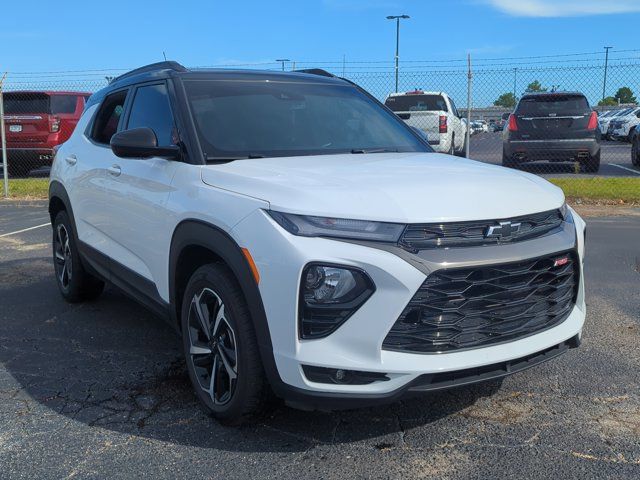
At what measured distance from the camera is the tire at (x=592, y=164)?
1422 cm

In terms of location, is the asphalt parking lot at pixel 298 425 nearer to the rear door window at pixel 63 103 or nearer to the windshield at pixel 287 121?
the windshield at pixel 287 121

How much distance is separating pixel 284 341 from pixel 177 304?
1.06 meters

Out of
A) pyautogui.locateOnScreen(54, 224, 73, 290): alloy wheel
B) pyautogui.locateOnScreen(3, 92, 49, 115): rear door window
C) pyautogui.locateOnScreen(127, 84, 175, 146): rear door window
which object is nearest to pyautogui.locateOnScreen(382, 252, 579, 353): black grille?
pyautogui.locateOnScreen(127, 84, 175, 146): rear door window

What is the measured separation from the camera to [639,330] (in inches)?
184

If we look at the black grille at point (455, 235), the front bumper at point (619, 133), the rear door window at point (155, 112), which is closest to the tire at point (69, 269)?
the rear door window at point (155, 112)

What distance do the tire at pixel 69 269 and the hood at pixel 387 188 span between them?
245cm

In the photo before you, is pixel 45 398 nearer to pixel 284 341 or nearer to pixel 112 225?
pixel 112 225

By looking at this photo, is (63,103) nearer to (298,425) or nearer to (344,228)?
(298,425)

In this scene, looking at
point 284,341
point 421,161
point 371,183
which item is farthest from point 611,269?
point 284,341

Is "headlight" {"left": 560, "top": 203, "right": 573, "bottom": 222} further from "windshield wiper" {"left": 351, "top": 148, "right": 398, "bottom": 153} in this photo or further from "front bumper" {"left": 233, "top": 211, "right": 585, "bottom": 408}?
"windshield wiper" {"left": 351, "top": 148, "right": 398, "bottom": 153}

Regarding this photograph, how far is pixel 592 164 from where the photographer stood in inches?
570

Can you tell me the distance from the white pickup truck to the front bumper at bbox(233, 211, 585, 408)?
466 inches

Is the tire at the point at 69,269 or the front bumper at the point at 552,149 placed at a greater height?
the front bumper at the point at 552,149

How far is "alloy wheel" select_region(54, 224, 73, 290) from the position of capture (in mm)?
5531
